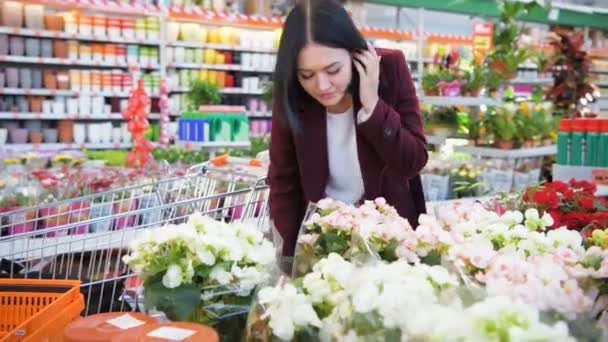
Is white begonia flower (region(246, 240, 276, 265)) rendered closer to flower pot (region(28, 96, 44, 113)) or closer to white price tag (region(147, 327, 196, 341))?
white price tag (region(147, 327, 196, 341))

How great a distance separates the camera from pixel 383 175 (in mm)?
2082

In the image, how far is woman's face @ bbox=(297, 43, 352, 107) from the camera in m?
1.78

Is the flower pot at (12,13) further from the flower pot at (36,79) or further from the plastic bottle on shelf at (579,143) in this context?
the plastic bottle on shelf at (579,143)

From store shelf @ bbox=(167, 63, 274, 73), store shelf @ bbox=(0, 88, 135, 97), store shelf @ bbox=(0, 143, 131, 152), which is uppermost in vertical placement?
store shelf @ bbox=(167, 63, 274, 73)

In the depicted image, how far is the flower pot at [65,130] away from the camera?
8.33 metres

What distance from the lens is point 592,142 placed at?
396cm

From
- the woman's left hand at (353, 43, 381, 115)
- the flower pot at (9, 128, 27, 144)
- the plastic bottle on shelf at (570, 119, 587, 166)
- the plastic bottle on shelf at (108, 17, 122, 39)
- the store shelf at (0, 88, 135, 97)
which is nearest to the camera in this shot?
the woman's left hand at (353, 43, 381, 115)

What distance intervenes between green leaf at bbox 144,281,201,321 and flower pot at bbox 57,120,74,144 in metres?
7.53


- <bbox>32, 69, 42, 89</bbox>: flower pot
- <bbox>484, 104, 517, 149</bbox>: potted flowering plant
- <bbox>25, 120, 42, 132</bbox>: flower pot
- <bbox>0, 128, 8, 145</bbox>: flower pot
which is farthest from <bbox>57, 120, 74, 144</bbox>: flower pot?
<bbox>484, 104, 517, 149</bbox>: potted flowering plant

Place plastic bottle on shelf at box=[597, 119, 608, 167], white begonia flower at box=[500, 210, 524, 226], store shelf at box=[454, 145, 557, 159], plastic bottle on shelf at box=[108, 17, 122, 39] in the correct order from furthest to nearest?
plastic bottle on shelf at box=[108, 17, 122, 39]
store shelf at box=[454, 145, 557, 159]
plastic bottle on shelf at box=[597, 119, 608, 167]
white begonia flower at box=[500, 210, 524, 226]

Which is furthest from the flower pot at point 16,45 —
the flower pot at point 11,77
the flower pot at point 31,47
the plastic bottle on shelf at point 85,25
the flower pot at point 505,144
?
the flower pot at point 505,144

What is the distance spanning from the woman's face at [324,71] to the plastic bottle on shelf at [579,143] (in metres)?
2.54

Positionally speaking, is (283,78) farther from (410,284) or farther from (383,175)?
(410,284)

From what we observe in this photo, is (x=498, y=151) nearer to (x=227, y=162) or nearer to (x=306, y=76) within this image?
(x=227, y=162)
